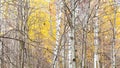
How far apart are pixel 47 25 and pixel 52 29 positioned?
162cm

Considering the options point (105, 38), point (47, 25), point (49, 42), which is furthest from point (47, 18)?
point (105, 38)

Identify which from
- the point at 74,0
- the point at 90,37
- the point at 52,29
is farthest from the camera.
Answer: the point at 52,29

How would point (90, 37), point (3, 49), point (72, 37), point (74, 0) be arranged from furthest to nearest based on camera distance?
point (90, 37) < point (74, 0) < point (72, 37) < point (3, 49)

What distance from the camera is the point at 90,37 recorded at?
1584 centimetres

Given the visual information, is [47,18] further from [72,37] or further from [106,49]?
[72,37]

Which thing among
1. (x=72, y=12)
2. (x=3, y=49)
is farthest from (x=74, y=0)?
(x=3, y=49)

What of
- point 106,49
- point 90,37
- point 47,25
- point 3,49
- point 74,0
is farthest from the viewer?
point 47,25

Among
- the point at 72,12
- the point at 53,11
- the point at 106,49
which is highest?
the point at 53,11

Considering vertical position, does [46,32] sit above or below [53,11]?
below

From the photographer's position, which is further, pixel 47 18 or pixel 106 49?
pixel 47 18

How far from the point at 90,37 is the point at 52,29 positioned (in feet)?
20.6

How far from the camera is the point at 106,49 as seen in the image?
1842 cm

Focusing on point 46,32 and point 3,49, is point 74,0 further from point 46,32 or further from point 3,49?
point 46,32

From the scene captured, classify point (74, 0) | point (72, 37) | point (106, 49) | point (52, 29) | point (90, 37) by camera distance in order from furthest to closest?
point (52, 29)
point (106, 49)
point (90, 37)
point (74, 0)
point (72, 37)
